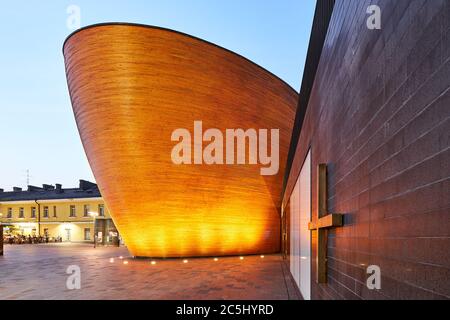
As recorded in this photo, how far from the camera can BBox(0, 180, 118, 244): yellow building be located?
42312 mm

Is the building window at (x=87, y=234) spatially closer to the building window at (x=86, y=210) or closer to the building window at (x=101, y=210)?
the building window at (x=86, y=210)

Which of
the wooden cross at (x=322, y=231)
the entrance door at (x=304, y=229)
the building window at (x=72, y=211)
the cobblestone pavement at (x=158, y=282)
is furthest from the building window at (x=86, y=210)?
the wooden cross at (x=322, y=231)

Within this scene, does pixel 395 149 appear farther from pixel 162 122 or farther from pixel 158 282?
pixel 162 122

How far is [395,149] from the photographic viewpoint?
1872 mm

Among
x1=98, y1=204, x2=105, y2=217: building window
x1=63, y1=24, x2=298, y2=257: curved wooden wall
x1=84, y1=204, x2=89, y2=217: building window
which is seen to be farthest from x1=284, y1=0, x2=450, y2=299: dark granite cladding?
x1=84, y1=204, x2=89, y2=217: building window

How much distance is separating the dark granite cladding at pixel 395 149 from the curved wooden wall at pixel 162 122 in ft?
45.9

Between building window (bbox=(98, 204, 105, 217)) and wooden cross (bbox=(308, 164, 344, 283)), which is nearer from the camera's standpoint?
wooden cross (bbox=(308, 164, 344, 283))

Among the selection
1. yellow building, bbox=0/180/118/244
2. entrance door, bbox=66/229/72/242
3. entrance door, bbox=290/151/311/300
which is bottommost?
entrance door, bbox=66/229/72/242

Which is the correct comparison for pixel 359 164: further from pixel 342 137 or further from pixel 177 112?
pixel 177 112

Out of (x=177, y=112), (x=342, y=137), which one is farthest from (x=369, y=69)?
(x=177, y=112)

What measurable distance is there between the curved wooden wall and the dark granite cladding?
14.0 m

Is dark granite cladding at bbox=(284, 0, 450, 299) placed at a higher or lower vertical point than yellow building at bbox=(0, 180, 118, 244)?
higher

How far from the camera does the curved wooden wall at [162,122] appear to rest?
1636 centimetres

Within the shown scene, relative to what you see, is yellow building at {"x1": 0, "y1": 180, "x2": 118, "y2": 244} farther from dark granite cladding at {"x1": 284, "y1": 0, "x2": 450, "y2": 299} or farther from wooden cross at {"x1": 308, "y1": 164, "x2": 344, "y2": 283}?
dark granite cladding at {"x1": 284, "y1": 0, "x2": 450, "y2": 299}
